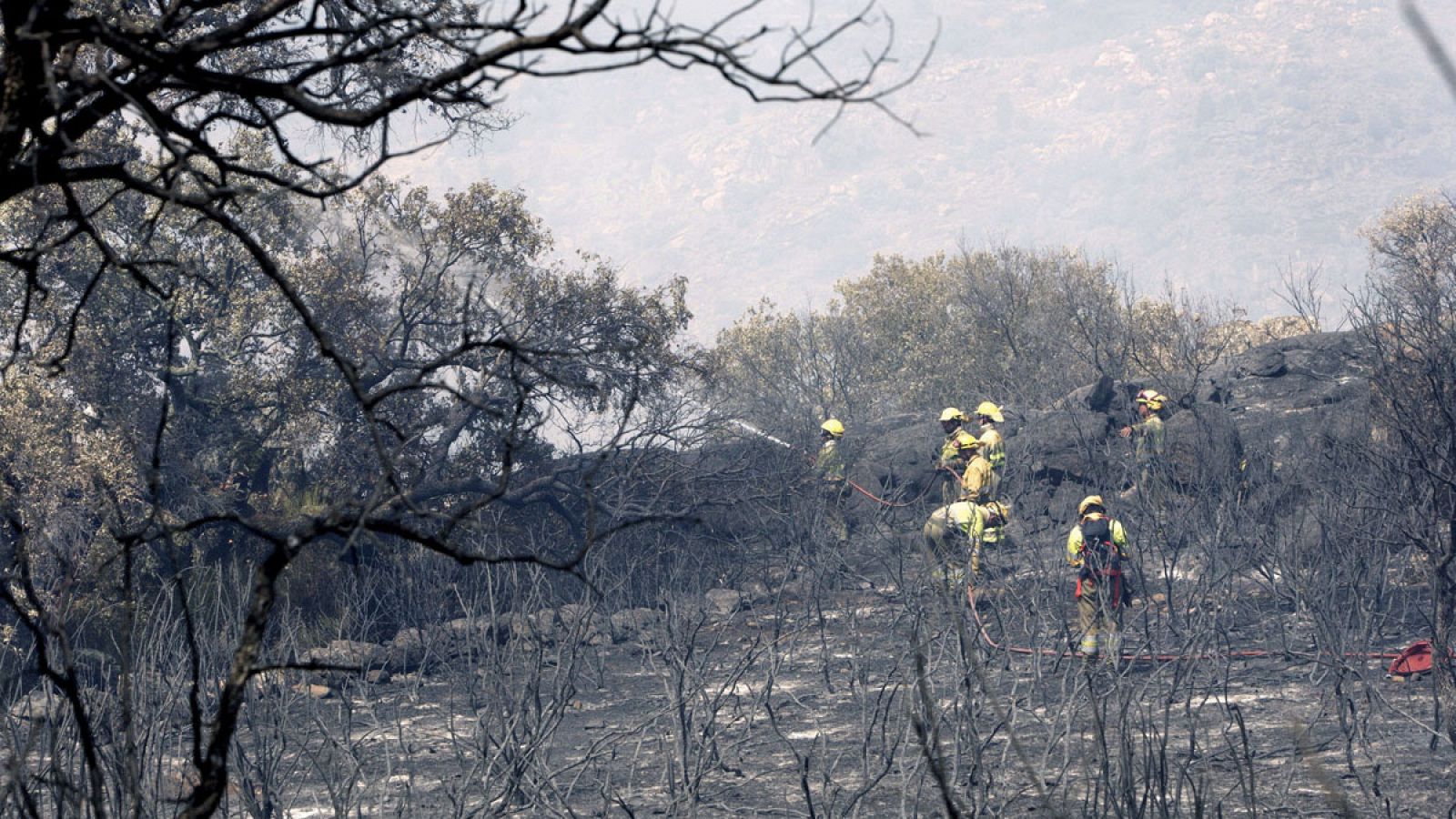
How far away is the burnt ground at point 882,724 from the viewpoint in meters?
6.29

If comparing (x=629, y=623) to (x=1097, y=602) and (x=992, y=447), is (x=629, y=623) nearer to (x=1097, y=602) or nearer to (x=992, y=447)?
(x=992, y=447)

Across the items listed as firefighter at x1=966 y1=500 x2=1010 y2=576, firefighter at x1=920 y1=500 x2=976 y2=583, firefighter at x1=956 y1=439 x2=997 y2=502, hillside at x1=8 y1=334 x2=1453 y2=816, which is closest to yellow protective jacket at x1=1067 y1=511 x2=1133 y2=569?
hillside at x1=8 y1=334 x2=1453 y2=816

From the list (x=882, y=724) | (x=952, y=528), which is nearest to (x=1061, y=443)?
(x=952, y=528)

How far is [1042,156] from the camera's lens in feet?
522

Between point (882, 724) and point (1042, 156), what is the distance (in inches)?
6322

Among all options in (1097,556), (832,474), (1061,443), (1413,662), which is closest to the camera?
(1413,662)

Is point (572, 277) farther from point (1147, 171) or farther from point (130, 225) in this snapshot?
point (1147, 171)

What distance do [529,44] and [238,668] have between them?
1.21m

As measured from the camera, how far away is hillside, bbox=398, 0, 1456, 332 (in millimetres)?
134125

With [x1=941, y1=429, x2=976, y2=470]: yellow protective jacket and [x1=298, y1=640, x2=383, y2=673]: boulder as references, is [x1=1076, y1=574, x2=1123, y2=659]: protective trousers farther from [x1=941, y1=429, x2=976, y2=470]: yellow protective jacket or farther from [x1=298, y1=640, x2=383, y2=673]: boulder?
[x1=298, y1=640, x2=383, y2=673]: boulder

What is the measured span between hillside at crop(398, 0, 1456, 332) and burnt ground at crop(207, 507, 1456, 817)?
375ft

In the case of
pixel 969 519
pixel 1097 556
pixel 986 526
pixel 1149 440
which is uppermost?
pixel 1149 440

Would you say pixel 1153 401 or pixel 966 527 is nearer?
pixel 966 527

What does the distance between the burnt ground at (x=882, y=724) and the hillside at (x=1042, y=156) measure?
11438 cm
